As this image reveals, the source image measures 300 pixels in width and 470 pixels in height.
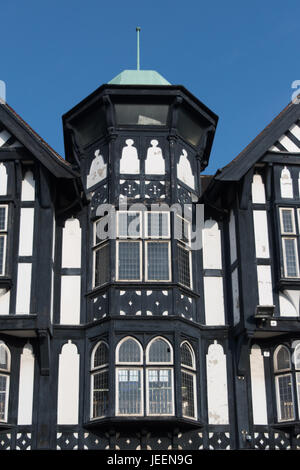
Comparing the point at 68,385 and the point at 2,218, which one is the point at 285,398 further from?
the point at 2,218

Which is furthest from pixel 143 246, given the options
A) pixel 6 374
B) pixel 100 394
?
pixel 6 374

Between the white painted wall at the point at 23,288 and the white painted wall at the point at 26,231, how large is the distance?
480 millimetres

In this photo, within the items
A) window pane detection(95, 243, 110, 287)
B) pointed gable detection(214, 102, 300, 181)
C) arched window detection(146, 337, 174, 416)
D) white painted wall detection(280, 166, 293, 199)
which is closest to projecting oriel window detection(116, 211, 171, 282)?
window pane detection(95, 243, 110, 287)

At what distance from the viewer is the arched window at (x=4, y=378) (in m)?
22.0

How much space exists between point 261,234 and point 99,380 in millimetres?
6828

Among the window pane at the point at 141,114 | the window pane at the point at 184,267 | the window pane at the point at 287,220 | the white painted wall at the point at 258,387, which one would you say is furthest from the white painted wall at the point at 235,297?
the window pane at the point at 141,114

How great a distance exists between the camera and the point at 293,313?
2311 cm

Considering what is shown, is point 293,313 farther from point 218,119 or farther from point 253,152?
point 218,119

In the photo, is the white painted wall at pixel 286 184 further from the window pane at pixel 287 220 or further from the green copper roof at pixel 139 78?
the green copper roof at pixel 139 78

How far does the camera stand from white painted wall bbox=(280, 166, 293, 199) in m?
24.6

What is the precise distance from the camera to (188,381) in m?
22.8

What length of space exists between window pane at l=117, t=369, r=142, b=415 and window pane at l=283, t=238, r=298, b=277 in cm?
557

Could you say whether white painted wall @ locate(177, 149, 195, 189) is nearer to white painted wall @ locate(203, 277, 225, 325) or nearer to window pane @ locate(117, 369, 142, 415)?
white painted wall @ locate(203, 277, 225, 325)

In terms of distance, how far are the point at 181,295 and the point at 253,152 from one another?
16.7 ft
